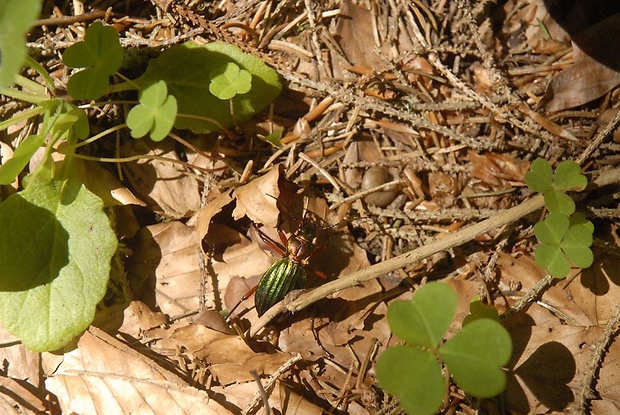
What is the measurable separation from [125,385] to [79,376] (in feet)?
1.04

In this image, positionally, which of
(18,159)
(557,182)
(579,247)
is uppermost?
(18,159)

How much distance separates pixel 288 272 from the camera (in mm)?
3186

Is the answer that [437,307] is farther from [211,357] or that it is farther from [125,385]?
[125,385]

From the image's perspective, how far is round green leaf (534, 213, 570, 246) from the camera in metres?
3.01

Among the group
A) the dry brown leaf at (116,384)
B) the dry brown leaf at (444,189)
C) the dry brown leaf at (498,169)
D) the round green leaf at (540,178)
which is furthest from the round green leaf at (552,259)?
the dry brown leaf at (116,384)

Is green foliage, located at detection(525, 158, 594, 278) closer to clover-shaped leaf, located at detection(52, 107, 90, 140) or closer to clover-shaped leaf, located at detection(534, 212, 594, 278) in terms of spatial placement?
clover-shaped leaf, located at detection(534, 212, 594, 278)

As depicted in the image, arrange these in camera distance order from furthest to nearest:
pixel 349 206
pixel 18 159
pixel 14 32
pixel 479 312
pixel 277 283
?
pixel 349 206 < pixel 277 283 < pixel 479 312 < pixel 18 159 < pixel 14 32

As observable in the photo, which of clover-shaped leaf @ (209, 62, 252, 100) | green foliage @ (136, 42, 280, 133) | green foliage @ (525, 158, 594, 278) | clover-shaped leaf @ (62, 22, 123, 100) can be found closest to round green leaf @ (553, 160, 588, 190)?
green foliage @ (525, 158, 594, 278)

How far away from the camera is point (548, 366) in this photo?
3057 millimetres

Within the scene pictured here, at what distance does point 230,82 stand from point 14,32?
1.47 metres

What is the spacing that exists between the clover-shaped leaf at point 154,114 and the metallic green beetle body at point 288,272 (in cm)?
104

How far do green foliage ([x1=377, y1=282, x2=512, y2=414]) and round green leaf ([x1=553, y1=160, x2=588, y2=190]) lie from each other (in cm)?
103

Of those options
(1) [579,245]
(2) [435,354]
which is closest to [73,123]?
(2) [435,354]

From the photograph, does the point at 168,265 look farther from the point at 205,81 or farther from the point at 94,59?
the point at 94,59
